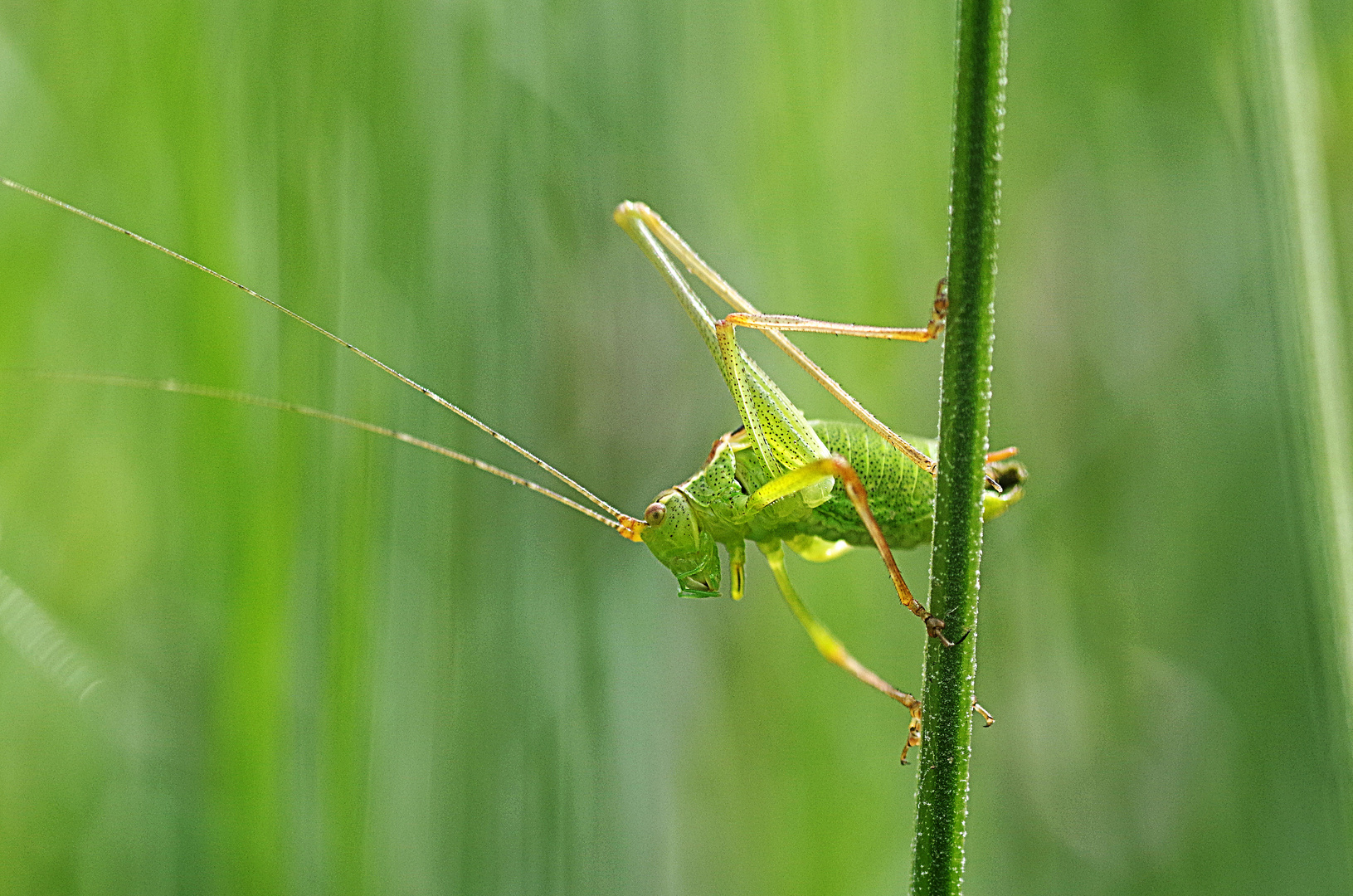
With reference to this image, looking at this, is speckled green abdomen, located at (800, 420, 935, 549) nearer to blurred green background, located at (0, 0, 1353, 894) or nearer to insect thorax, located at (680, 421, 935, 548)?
insect thorax, located at (680, 421, 935, 548)

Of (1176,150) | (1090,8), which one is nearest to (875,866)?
(1176,150)

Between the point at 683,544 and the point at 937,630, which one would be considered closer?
the point at 937,630

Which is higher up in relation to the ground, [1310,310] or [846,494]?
[1310,310]

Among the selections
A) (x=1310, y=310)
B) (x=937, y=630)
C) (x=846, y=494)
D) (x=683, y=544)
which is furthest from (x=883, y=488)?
(x=937, y=630)

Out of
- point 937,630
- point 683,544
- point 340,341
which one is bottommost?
point 937,630

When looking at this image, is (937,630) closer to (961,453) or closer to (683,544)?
(961,453)

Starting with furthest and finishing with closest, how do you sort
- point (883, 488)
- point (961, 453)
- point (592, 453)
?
point (592, 453) → point (883, 488) → point (961, 453)

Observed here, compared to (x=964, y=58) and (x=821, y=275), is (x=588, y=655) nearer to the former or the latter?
(x=821, y=275)

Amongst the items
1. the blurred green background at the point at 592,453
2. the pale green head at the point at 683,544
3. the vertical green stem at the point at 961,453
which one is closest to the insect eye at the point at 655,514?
the pale green head at the point at 683,544
